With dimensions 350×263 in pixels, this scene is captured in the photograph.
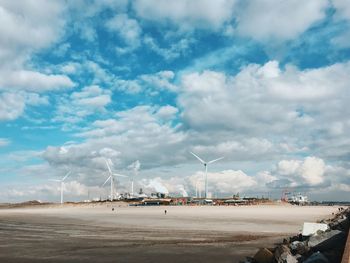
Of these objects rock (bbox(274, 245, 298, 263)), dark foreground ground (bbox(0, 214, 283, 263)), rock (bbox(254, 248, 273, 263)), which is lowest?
dark foreground ground (bbox(0, 214, 283, 263))

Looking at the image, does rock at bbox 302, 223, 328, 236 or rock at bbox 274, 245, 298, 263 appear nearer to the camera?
rock at bbox 274, 245, 298, 263

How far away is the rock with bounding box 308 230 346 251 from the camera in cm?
1886

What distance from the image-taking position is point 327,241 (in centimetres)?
1914

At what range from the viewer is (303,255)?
18.9m

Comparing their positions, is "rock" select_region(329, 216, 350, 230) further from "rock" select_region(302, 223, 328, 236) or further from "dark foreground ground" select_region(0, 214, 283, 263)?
"dark foreground ground" select_region(0, 214, 283, 263)

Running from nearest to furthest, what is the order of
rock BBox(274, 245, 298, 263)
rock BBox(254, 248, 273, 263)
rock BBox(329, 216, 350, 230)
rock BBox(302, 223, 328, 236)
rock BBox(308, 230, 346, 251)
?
1. rock BBox(274, 245, 298, 263)
2. rock BBox(254, 248, 273, 263)
3. rock BBox(308, 230, 346, 251)
4. rock BBox(302, 223, 328, 236)
5. rock BBox(329, 216, 350, 230)

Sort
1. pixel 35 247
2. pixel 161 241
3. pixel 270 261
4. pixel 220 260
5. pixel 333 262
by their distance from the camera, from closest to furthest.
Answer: pixel 333 262 < pixel 270 261 < pixel 220 260 < pixel 35 247 < pixel 161 241

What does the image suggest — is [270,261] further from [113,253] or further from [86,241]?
[86,241]

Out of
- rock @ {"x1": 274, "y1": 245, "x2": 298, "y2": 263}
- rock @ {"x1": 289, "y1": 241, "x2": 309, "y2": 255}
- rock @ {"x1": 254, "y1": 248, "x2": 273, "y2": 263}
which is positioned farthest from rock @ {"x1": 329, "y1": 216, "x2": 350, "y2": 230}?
rock @ {"x1": 274, "y1": 245, "x2": 298, "y2": 263}

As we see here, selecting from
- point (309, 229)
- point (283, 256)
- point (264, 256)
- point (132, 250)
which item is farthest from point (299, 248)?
point (132, 250)

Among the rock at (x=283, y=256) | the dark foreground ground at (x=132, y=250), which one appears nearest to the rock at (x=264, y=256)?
the rock at (x=283, y=256)

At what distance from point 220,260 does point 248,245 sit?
6.76 meters

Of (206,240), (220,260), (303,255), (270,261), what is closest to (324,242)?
(303,255)

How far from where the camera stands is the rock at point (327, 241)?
61.9 feet
